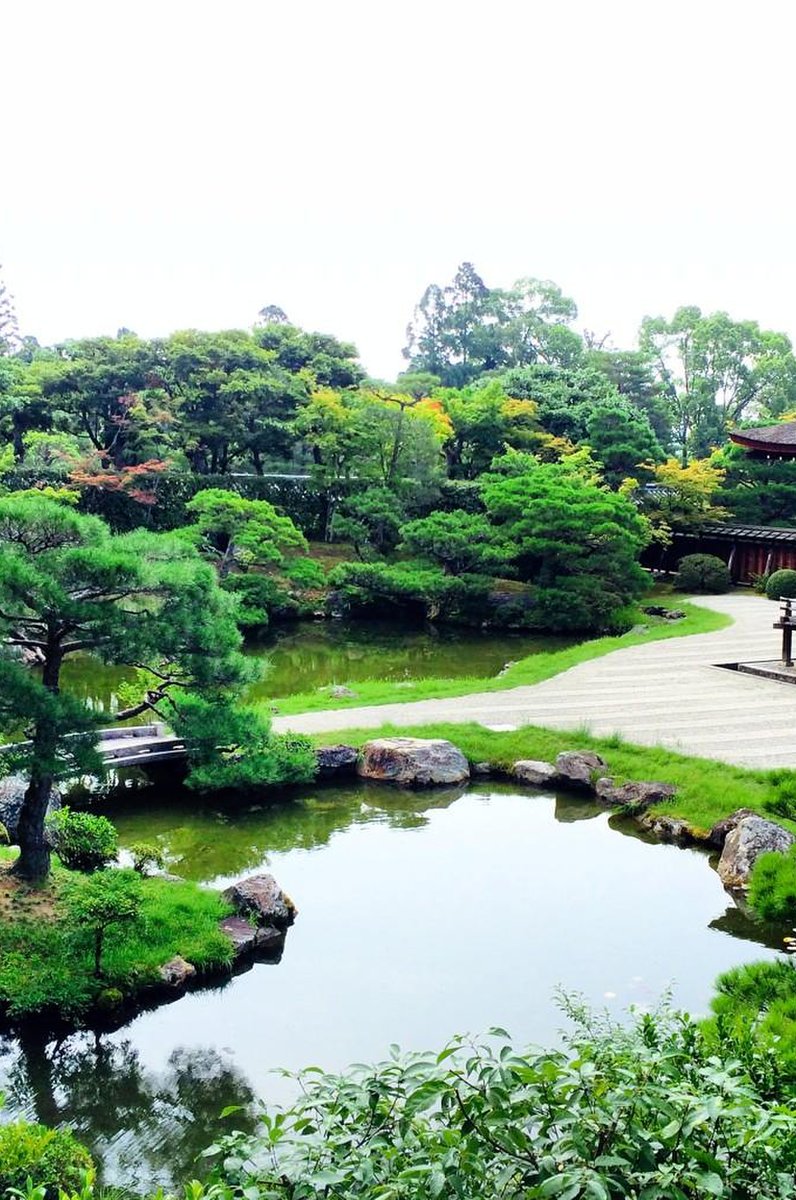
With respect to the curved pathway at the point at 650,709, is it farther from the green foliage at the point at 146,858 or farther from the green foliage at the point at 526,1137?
the green foliage at the point at 526,1137

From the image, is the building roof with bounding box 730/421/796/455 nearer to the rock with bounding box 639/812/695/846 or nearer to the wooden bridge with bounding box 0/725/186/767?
the rock with bounding box 639/812/695/846

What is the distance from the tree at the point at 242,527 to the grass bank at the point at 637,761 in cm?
870

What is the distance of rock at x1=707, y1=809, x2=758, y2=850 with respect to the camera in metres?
9.98

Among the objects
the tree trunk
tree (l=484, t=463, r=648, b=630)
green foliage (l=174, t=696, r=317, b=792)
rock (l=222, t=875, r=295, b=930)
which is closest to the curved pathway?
green foliage (l=174, t=696, r=317, b=792)

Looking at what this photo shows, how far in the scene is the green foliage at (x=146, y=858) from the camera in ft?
30.5

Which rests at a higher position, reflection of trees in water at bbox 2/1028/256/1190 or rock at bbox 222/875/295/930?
rock at bbox 222/875/295/930

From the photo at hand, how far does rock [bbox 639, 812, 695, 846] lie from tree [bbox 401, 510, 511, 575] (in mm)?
11911

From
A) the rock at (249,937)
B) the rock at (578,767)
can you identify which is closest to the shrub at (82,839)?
the rock at (249,937)

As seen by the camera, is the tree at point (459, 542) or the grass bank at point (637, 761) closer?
the grass bank at point (637, 761)

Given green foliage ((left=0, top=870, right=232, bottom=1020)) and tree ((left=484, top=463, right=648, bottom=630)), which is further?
tree ((left=484, top=463, right=648, bottom=630))

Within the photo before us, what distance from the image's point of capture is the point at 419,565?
23.1 meters

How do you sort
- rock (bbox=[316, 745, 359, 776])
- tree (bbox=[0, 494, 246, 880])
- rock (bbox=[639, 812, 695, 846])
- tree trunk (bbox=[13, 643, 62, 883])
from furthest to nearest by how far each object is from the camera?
rock (bbox=[316, 745, 359, 776]) < rock (bbox=[639, 812, 695, 846]) < tree trunk (bbox=[13, 643, 62, 883]) < tree (bbox=[0, 494, 246, 880])

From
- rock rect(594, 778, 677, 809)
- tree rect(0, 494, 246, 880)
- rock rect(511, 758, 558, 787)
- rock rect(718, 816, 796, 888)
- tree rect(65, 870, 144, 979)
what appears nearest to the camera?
tree rect(65, 870, 144, 979)

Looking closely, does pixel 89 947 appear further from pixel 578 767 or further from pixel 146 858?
pixel 578 767
